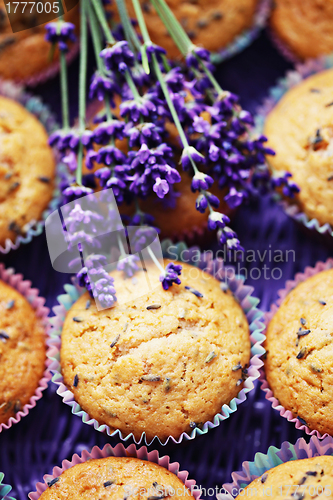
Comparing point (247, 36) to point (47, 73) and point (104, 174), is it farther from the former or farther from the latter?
point (104, 174)

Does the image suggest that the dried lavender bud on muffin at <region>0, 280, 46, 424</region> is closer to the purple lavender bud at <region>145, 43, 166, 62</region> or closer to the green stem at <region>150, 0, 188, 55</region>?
the purple lavender bud at <region>145, 43, 166, 62</region>

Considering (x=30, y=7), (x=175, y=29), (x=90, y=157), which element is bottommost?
(x=90, y=157)

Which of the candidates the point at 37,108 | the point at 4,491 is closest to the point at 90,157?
the point at 37,108

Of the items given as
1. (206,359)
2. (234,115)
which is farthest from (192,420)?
(234,115)

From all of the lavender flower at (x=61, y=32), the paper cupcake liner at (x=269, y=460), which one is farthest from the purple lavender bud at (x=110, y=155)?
the paper cupcake liner at (x=269, y=460)

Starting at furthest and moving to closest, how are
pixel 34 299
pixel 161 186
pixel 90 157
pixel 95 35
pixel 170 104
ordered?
pixel 34 299 → pixel 95 35 → pixel 90 157 → pixel 170 104 → pixel 161 186

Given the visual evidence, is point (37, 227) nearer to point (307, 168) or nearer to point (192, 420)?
point (192, 420)
